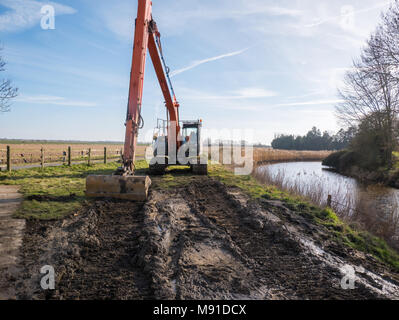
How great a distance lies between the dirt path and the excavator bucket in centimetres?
187

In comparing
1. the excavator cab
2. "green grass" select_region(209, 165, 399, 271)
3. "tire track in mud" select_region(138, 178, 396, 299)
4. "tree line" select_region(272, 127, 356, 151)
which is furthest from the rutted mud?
"tree line" select_region(272, 127, 356, 151)

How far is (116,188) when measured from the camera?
7.46 meters

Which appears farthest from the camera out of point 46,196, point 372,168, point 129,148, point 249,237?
point 372,168

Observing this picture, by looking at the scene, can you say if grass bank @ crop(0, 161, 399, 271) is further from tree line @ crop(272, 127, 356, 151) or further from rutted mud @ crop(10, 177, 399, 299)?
tree line @ crop(272, 127, 356, 151)

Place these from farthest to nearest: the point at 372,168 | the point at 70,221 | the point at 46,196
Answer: the point at 372,168 → the point at 46,196 → the point at 70,221

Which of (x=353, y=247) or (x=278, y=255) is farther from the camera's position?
(x=353, y=247)

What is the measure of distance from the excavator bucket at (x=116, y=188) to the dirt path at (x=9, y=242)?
6.14 feet

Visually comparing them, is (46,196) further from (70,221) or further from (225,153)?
(225,153)

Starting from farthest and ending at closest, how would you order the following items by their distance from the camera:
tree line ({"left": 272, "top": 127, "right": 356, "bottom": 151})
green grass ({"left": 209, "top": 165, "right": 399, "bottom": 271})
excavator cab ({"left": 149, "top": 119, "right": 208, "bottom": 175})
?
1. tree line ({"left": 272, "top": 127, "right": 356, "bottom": 151})
2. excavator cab ({"left": 149, "top": 119, "right": 208, "bottom": 175})
3. green grass ({"left": 209, "top": 165, "right": 399, "bottom": 271})

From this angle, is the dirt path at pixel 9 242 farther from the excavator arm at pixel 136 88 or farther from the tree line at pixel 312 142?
the tree line at pixel 312 142

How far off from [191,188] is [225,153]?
700 inches

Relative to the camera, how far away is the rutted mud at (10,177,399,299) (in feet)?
10.2

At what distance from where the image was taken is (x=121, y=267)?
11.9 ft

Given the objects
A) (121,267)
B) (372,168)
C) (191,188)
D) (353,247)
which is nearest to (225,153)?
(372,168)
